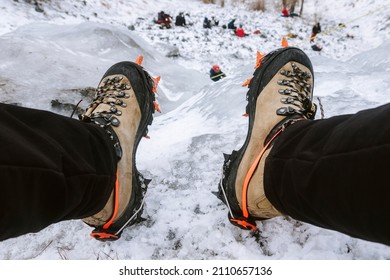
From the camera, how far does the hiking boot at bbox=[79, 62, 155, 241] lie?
1.23m

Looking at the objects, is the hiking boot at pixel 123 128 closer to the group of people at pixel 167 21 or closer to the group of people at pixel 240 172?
the group of people at pixel 240 172

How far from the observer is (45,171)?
785 millimetres

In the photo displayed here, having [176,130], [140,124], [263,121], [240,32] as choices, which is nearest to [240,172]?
[263,121]

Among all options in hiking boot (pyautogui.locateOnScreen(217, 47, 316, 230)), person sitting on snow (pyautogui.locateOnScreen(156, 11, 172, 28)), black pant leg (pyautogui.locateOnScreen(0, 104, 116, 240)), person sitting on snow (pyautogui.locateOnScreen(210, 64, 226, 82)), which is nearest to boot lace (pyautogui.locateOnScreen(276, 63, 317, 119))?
hiking boot (pyautogui.locateOnScreen(217, 47, 316, 230))

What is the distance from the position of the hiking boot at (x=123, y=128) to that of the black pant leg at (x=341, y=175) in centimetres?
63

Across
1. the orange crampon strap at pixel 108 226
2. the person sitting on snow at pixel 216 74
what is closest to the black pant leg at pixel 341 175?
the orange crampon strap at pixel 108 226

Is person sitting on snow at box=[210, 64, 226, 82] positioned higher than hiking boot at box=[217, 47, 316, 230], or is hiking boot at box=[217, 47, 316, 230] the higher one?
Result: hiking boot at box=[217, 47, 316, 230]

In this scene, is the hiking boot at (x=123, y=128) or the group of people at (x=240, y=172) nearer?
the group of people at (x=240, y=172)

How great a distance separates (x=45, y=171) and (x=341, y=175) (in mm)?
753

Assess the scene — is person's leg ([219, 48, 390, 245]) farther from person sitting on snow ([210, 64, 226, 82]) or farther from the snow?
person sitting on snow ([210, 64, 226, 82])

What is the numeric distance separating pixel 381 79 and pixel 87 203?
8.03 ft

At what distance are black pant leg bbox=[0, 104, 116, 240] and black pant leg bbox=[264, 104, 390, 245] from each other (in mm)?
614

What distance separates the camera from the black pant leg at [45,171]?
0.73 meters

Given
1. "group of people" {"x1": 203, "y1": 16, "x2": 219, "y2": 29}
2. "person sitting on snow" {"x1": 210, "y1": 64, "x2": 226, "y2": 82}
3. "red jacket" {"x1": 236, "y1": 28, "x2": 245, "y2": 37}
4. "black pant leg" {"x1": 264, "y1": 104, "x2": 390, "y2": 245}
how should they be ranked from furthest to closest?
"group of people" {"x1": 203, "y1": 16, "x2": 219, "y2": 29}, "red jacket" {"x1": 236, "y1": 28, "x2": 245, "y2": 37}, "person sitting on snow" {"x1": 210, "y1": 64, "x2": 226, "y2": 82}, "black pant leg" {"x1": 264, "y1": 104, "x2": 390, "y2": 245}
